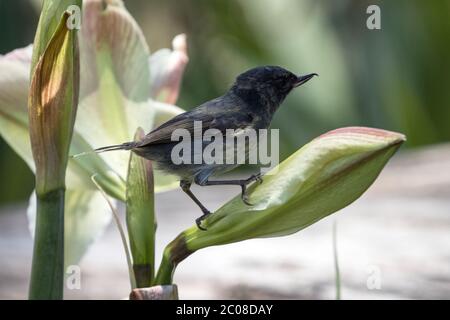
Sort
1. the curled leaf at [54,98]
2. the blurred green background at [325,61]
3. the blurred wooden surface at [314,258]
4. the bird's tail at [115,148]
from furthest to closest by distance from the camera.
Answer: the blurred green background at [325,61], the blurred wooden surface at [314,258], the bird's tail at [115,148], the curled leaf at [54,98]

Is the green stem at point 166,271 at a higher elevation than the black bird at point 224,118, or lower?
lower

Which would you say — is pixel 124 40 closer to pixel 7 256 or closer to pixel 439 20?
pixel 7 256

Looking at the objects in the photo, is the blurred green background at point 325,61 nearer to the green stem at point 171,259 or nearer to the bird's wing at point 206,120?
the bird's wing at point 206,120

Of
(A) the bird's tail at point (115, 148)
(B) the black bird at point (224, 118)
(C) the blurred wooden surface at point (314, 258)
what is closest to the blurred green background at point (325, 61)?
(C) the blurred wooden surface at point (314, 258)

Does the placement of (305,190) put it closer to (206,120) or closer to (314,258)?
(206,120)

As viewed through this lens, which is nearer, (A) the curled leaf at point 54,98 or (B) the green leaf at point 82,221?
(A) the curled leaf at point 54,98

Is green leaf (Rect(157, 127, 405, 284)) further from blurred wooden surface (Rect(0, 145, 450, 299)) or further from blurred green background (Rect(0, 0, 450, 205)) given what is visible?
blurred green background (Rect(0, 0, 450, 205))

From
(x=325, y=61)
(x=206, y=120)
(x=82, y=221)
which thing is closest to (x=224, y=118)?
(x=206, y=120)
